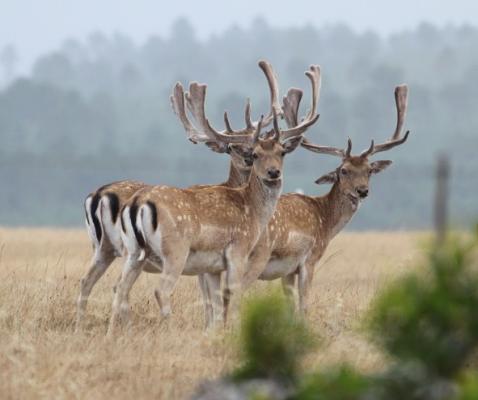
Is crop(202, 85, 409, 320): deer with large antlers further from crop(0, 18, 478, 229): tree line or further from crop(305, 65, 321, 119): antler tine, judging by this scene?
crop(0, 18, 478, 229): tree line

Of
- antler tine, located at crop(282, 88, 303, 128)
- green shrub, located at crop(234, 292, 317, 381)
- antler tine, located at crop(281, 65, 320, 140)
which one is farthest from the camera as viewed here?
antler tine, located at crop(282, 88, 303, 128)

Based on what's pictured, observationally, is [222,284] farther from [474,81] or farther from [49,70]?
[49,70]

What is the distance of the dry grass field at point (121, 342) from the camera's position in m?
6.66

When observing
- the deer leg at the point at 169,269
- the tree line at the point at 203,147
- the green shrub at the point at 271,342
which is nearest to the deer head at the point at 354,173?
the deer leg at the point at 169,269

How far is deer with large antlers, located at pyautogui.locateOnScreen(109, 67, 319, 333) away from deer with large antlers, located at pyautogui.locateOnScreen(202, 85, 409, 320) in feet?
0.95

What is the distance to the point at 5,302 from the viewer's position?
357 inches

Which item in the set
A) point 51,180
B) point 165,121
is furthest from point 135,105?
point 51,180

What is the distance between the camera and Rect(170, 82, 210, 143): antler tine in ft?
36.6

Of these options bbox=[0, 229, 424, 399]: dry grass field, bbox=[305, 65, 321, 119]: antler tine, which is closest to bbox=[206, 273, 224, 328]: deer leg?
bbox=[0, 229, 424, 399]: dry grass field

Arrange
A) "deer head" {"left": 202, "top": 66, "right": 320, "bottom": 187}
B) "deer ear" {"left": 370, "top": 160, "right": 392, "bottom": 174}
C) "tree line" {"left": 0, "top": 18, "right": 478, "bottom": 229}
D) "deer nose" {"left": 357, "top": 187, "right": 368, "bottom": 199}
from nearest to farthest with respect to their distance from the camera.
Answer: "deer head" {"left": 202, "top": 66, "right": 320, "bottom": 187} → "deer nose" {"left": 357, "top": 187, "right": 368, "bottom": 199} → "deer ear" {"left": 370, "top": 160, "right": 392, "bottom": 174} → "tree line" {"left": 0, "top": 18, "right": 478, "bottom": 229}

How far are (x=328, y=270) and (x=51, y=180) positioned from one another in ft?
234

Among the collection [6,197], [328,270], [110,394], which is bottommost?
[6,197]

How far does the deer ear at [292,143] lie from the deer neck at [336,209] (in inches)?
23.0

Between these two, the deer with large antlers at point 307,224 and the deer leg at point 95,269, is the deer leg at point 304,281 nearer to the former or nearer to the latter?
the deer with large antlers at point 307,224
